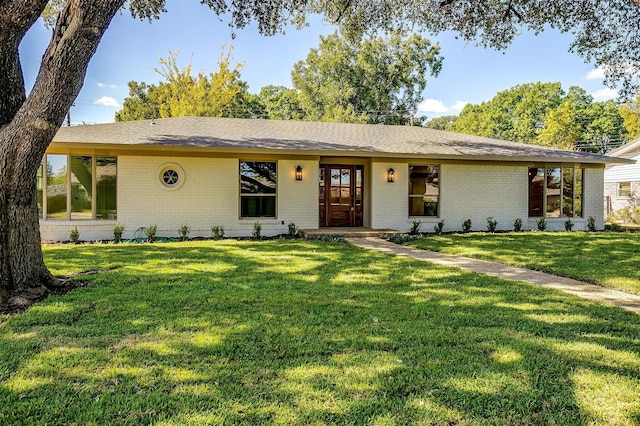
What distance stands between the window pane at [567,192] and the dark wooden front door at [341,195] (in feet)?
22.1

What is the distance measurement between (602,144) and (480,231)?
1566 inches

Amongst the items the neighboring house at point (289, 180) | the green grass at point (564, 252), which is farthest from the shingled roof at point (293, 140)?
the green grass at point (564, 252)

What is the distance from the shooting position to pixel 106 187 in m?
10.4

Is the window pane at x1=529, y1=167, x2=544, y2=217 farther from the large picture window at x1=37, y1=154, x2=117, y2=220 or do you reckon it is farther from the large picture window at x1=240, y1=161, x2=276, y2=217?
the large picture window at x1=37, y1=154, x2=117, y2=220

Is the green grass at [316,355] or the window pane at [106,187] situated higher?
the window pane at [106,187]

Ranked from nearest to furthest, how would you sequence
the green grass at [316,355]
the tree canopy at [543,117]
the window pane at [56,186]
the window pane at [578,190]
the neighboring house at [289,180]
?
1. the green grass at [316,355]
2. the window pane at [56,186]
3. the neighboring house at [289,180]
4. the window pane at [578,190]
5. the tree canopy at [543,117]

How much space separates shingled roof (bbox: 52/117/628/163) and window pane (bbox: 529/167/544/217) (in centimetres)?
69

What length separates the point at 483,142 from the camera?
14117 millimetres

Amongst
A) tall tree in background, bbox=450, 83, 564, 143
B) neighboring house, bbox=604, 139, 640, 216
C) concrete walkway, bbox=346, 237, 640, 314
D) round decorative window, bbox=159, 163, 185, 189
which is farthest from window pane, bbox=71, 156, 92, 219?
tall tree in background, bbox=450, 83, 564, 143

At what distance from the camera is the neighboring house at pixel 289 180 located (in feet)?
33.6

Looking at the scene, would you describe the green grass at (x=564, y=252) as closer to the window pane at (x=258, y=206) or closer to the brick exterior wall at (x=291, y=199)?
the brick exterior wall at (x=291, y=199)

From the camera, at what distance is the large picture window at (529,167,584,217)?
13.0 meters

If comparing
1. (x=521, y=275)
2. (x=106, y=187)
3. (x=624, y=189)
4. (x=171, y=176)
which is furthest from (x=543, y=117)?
(x=106, y=187)

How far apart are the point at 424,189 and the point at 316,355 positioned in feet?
32.3
